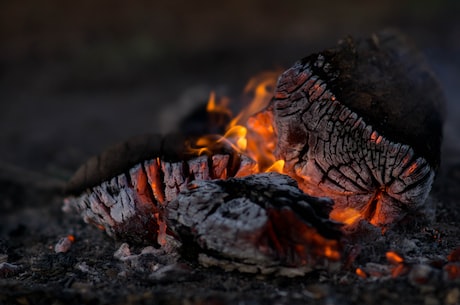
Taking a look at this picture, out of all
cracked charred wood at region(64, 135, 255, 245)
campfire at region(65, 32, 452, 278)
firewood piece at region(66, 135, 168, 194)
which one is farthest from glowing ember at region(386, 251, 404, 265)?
firewood piece at region(66, 135, 168, 194)

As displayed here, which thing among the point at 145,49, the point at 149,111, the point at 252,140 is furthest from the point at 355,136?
the point at 145,49

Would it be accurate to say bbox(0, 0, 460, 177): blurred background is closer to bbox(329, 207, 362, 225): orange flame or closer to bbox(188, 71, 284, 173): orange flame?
bbox(188, 71, 284, 173): orange flame

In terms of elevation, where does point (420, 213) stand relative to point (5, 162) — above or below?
below

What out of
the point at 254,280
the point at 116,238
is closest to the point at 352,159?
the point at 254,280

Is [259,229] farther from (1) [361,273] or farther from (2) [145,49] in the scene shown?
(2) [145,49]

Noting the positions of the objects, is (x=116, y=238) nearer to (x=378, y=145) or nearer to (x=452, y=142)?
(x=378, y=145)

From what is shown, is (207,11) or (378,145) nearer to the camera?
(378,145)

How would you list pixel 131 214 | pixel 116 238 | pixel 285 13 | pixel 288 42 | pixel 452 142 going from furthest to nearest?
1. pixel 285 13
2. pixel 288 42
3. pixel 452 142
4. pixel 116 238
5. pixel 131 214

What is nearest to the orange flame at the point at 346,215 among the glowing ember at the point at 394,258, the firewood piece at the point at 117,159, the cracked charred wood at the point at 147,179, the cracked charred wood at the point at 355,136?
the cracked charred wood at the point at 355,136
